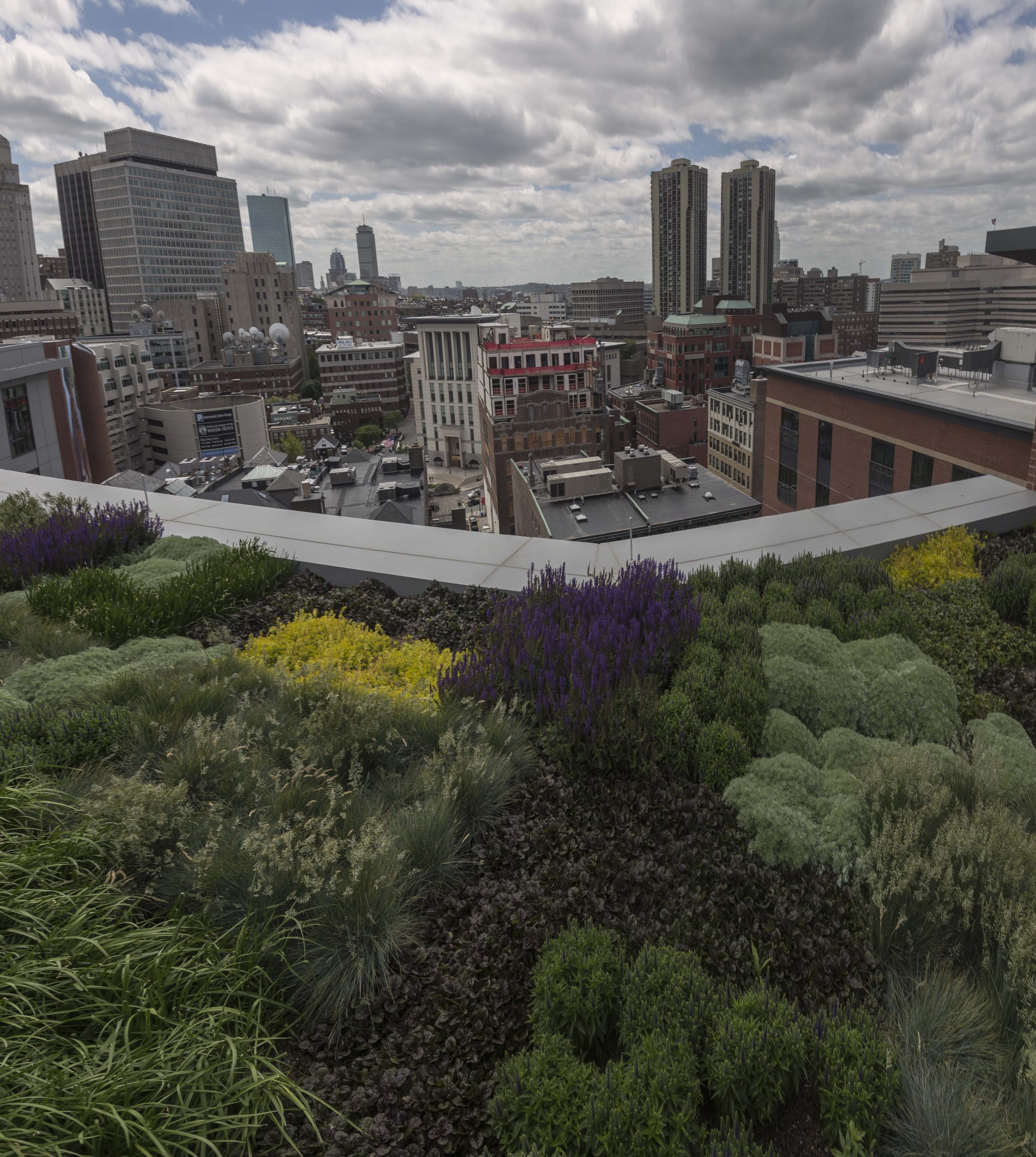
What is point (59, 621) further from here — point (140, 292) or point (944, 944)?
point (140, 292)

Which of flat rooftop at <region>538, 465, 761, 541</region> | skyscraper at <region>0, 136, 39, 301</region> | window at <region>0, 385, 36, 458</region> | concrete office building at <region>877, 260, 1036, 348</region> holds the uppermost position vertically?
skyscraper at <region>0, 136, 39, 301</region>

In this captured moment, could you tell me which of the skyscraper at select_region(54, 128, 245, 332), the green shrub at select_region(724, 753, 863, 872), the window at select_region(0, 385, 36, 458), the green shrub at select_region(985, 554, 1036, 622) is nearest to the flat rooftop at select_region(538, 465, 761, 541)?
the window at select_region(0, 385, 36, 458)

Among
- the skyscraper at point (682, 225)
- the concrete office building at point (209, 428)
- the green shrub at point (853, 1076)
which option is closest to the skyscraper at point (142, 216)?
the concrete office building at point (209, 428)

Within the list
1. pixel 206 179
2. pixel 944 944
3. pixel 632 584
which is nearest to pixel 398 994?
pixel 944 944

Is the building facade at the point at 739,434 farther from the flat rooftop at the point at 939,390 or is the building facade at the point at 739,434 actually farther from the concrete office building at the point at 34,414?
the concrete office building at the point at 34,414

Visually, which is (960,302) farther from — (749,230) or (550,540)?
(550,540)

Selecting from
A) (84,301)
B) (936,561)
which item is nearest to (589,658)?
(936,561)

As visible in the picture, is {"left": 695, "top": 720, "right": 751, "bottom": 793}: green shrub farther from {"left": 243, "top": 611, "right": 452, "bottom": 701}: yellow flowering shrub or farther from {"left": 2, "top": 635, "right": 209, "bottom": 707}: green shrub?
{"left": 2, "top": 635, "right": 209, "bottom": 707}: green shrub
